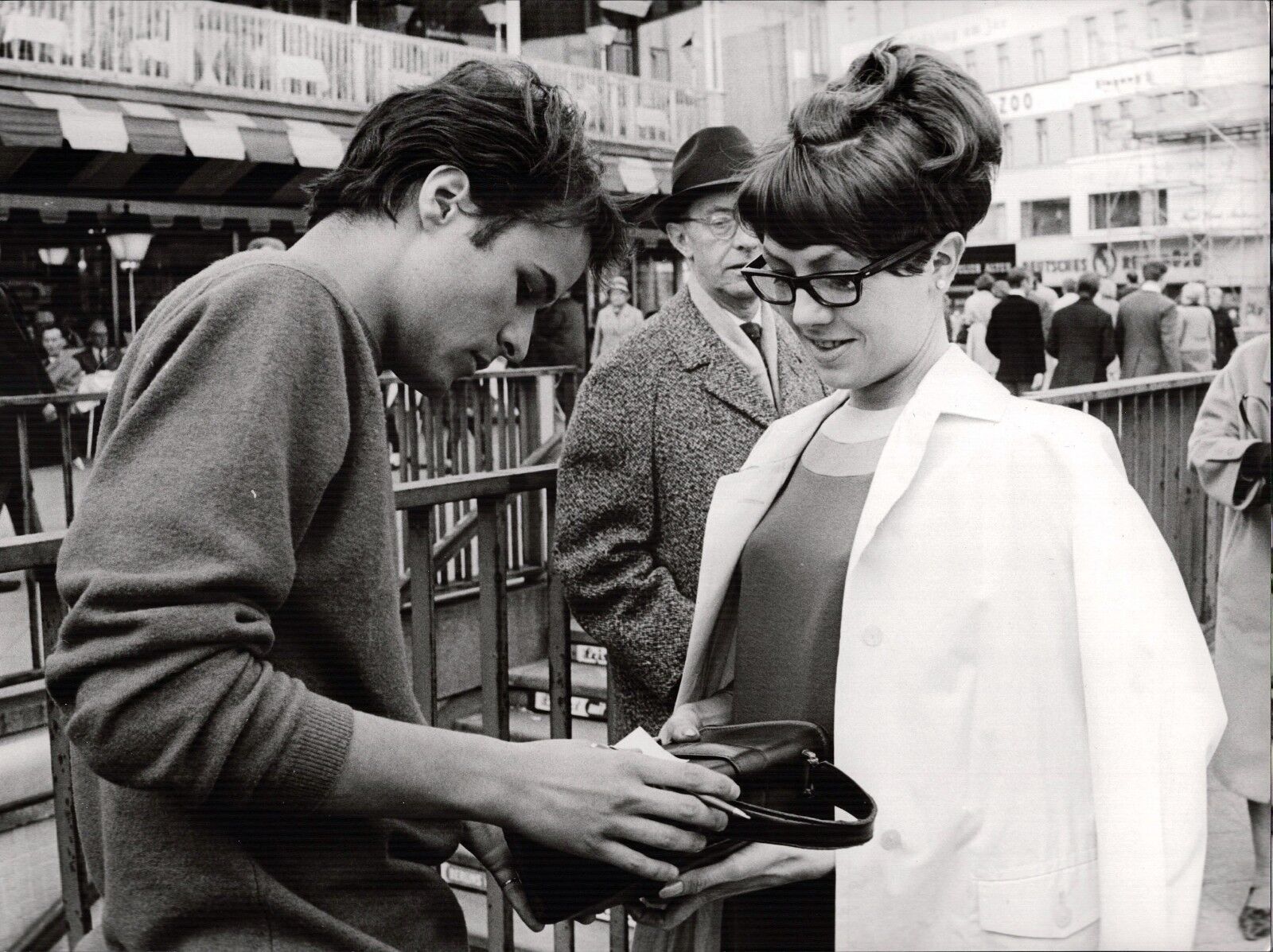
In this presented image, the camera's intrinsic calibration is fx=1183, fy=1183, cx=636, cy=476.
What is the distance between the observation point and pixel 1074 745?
4.45 ft

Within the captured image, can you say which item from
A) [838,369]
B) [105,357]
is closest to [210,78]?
[105,357]

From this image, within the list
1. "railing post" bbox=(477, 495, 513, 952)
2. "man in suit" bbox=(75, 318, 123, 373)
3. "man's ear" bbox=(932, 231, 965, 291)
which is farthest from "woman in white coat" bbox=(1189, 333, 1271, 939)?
"man in suit" bbox=(75, 318, 123, 373)

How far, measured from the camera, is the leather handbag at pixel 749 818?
1.12 m

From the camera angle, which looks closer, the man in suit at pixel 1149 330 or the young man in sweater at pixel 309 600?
the young man in sweater at pixel 309 600

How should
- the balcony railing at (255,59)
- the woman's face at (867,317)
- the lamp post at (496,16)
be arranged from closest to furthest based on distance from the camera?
the woman's face at (867,317), the balcony railing at (255,59), the lamp post at (496,16)

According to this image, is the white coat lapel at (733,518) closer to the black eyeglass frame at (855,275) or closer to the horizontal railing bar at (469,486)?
the black eyeglass frame at (855,275)

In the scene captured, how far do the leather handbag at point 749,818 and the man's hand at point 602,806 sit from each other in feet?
0.13

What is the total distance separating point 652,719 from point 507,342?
1.20m

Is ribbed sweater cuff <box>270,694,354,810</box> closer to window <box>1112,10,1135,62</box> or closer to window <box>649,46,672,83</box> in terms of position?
window <box>1112,10,1135,62</box>

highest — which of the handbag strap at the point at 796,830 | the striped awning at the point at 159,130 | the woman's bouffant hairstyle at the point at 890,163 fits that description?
the striped awning at the point at 159,130

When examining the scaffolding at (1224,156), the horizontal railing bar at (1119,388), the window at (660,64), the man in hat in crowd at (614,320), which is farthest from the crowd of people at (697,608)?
the window at (660,64)

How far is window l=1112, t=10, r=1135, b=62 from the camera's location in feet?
7.57

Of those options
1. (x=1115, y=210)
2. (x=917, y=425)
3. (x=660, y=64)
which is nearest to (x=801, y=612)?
(x=917, y=425)

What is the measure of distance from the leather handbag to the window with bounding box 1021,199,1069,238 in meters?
8.33
